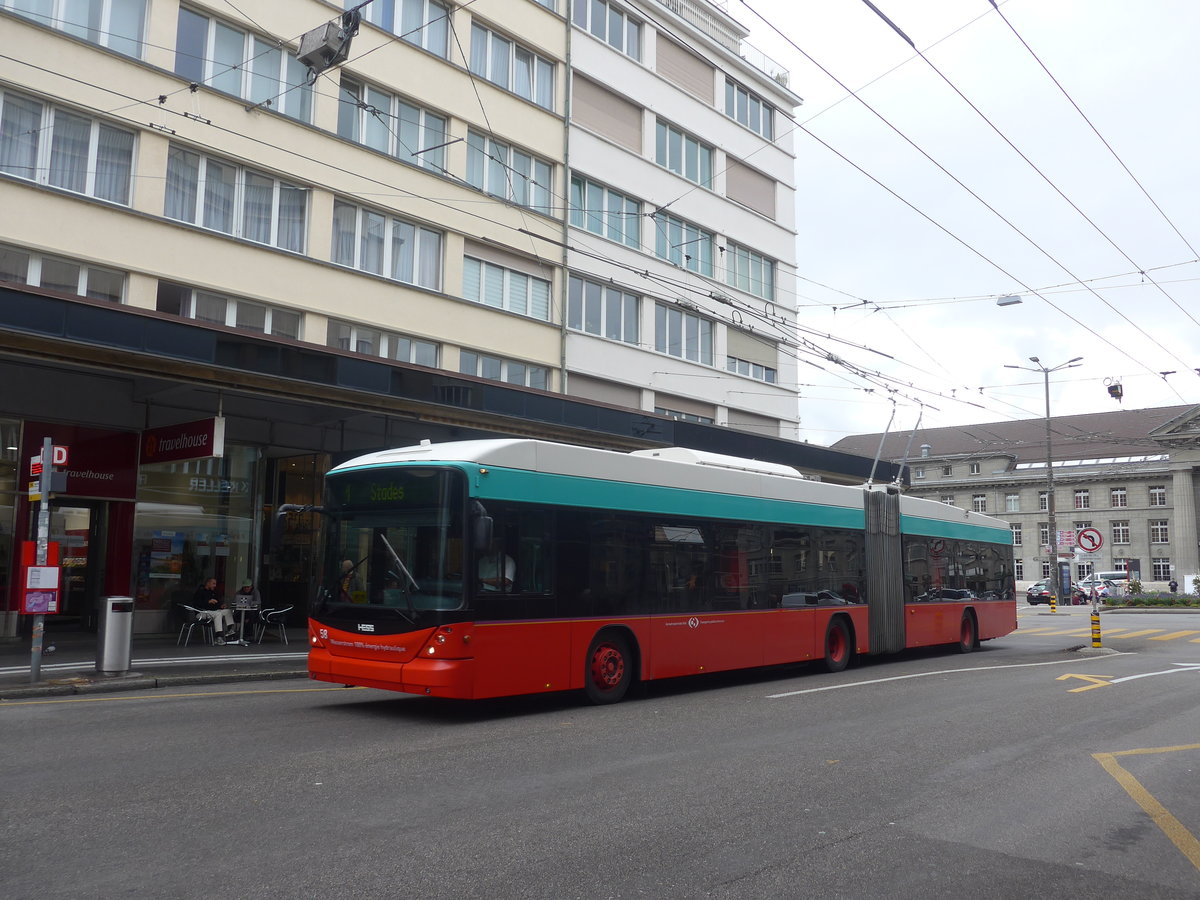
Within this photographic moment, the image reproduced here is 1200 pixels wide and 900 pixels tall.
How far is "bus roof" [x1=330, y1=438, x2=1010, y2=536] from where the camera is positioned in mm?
10578

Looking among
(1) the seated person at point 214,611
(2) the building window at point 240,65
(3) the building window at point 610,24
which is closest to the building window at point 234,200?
(2) the building window at point 240,65

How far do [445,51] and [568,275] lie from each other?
20.6 feet

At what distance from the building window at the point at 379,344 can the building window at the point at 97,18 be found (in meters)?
6.19

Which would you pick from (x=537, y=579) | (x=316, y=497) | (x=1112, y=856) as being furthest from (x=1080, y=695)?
(x=316, y=497)

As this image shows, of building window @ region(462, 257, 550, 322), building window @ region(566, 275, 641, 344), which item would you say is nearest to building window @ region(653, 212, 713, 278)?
building window @ region(566, 275, 641, 344)

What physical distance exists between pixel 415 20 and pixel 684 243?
984 centimetres

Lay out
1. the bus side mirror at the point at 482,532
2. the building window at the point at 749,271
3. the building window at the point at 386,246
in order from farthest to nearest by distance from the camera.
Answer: the building window at the point at 749,271, the building window at the point at 386,246, the bus side mirror at the point at 482,532

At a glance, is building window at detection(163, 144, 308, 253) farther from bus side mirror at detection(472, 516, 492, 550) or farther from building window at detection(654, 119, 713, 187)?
building window at detection(654, 119, 713, 187)

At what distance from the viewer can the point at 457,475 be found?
400 inches

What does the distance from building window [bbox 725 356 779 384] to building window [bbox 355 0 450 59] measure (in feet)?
44.2

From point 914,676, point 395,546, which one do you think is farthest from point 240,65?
point 914,676

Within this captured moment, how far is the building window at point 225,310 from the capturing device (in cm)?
1861

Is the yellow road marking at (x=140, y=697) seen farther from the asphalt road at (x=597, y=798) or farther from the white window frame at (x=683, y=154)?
the white window frame at (x=683, y=154)

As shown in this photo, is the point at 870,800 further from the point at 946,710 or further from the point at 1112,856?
the point at 946,710
